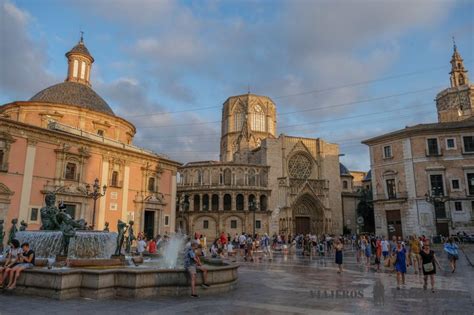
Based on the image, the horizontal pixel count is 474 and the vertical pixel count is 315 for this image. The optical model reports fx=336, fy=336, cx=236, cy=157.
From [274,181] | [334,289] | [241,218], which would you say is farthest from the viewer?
[274,181]

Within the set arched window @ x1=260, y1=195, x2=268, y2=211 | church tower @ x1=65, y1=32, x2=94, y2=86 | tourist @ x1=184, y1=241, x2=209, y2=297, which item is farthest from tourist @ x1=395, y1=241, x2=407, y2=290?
church tower @ x1=65, y1=32, x2=94, y2=86

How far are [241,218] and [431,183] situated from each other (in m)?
21.4

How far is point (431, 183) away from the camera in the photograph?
32.7 metres

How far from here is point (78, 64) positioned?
124 feet

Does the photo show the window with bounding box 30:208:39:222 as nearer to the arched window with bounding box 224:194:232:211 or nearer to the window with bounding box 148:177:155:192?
the window with bounding box 148:177:155:192

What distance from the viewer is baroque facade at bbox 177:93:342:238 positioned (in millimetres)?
42531

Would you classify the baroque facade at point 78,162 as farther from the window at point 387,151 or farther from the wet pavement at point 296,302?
the window at point 387,151

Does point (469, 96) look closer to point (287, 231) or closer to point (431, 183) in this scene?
point (431, 183)

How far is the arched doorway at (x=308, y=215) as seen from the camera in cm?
4609

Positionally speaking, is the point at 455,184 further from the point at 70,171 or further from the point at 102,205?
the point at 70,171

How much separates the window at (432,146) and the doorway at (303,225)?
742 inches

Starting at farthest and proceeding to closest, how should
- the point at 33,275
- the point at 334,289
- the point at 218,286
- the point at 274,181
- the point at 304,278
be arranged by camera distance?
the point at 274,181 → the point at 304,278 → the point at 334,289 → the point at 218,286 → the point at 33,275

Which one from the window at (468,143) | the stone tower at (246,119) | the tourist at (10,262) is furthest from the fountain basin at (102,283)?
the stone tower at (246,119)

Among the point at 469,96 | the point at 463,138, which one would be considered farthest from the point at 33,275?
the point at 469,96
